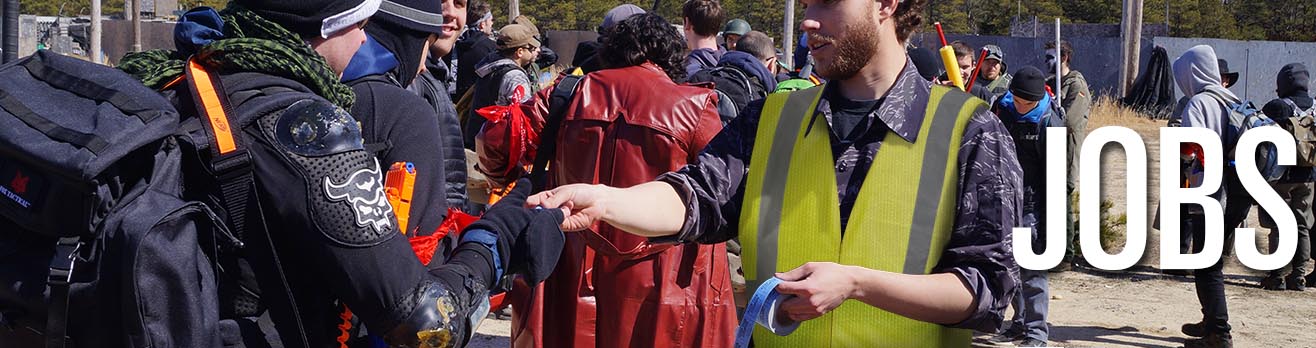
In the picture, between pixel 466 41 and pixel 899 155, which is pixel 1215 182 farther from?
pixel 899 155

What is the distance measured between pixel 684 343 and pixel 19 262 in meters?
2.90

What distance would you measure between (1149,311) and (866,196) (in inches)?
275

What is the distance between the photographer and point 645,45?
189 inches

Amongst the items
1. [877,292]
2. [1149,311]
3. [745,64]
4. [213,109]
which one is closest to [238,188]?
[213,109]

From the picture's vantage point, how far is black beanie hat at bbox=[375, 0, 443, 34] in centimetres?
288

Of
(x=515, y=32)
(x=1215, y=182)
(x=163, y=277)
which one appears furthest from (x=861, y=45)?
→ (x=1215, y=182)

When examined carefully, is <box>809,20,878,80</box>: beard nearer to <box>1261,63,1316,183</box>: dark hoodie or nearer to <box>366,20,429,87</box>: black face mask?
<box>366,20,429,87</box>: black face mask

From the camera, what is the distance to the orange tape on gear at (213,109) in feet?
6.95

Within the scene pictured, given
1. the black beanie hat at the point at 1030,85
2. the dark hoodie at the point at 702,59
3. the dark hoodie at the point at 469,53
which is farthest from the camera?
the dark hoodie at the point at 469,53

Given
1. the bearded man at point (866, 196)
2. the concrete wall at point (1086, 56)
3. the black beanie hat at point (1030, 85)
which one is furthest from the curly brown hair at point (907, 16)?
the concrete wall at point (1086, 56)

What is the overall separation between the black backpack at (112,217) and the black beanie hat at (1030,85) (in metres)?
6.93

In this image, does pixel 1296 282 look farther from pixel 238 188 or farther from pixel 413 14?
pixel 238 188

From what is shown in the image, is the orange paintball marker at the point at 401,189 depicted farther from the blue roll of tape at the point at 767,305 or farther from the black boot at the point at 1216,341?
the black boot at the point at 1216,341

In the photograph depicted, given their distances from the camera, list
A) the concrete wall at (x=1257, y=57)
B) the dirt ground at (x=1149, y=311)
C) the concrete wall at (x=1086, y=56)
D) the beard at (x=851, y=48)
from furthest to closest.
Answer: the concrete wall at (x=1086, y=56) → the concrete wall at (x=1257, y=57) → the dirt ground at (x=1149, y=311) → the beard at (x=851, y=48)
